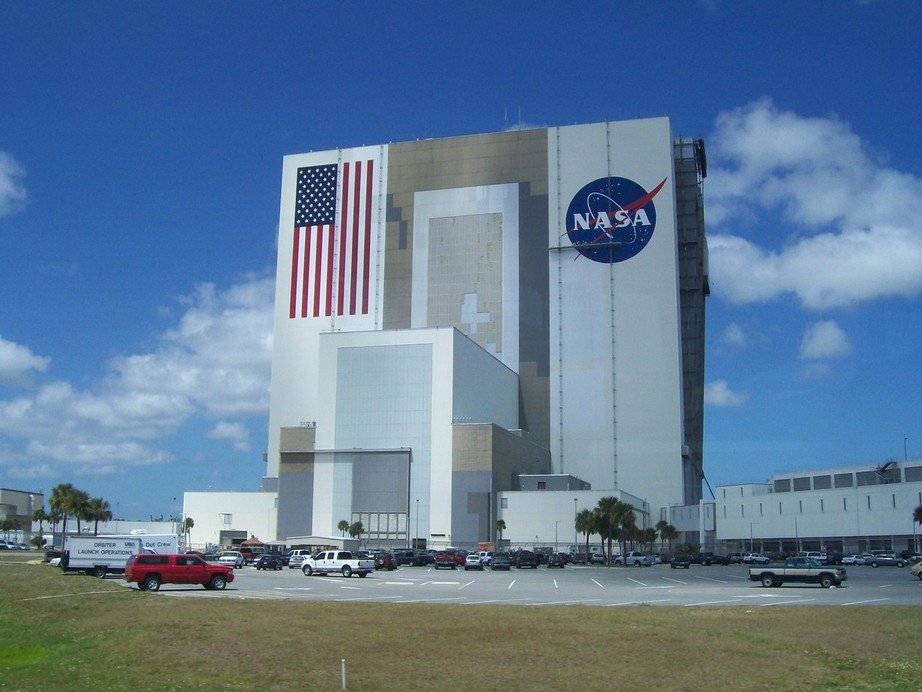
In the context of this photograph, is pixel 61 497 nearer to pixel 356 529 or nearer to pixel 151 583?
pixel 356 529

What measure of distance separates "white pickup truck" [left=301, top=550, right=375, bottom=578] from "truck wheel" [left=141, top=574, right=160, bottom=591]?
19.4 m

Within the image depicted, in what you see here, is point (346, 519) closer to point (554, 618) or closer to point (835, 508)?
point (835, 508)

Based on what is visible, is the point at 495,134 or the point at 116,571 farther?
the point at 495,134

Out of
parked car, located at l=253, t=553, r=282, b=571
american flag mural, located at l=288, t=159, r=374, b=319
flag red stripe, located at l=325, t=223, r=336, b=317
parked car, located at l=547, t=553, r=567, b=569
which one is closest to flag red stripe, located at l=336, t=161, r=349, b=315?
american flag mural, located at l=288, t=159, r=374, b=319

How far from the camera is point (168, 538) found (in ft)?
171

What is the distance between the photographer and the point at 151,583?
121 feet

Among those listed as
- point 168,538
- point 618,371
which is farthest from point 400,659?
point 618,371

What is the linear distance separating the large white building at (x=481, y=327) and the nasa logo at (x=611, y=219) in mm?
248

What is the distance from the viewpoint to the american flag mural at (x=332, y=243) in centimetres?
12219

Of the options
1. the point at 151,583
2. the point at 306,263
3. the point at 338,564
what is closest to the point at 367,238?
the point at 306,263

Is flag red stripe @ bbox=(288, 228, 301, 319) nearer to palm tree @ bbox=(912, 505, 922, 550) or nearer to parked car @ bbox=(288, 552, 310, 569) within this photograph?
parked car @ bbox=(288, 552, 310, 569)

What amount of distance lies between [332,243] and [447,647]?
354 feet

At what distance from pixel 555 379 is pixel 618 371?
811cm

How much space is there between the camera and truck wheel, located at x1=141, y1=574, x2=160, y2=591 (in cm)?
3672
